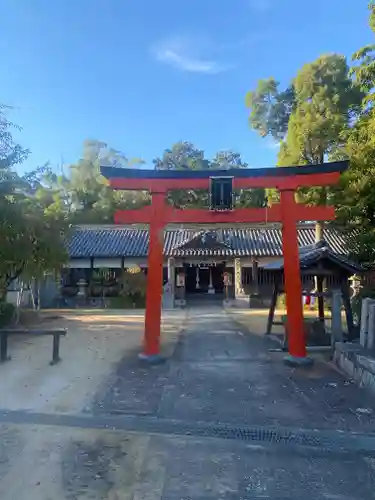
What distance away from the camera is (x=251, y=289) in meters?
25.1

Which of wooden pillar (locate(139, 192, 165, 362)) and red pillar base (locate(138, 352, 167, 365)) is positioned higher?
wooden pillar (locate(139, 192, 165, 362))

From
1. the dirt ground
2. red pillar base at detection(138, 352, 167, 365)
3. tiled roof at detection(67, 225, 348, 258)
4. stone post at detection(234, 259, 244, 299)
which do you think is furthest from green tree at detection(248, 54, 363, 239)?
red pillar base at detection(138, 352, 167, 365)

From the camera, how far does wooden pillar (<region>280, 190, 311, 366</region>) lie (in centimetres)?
873

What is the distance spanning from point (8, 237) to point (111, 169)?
144 inches

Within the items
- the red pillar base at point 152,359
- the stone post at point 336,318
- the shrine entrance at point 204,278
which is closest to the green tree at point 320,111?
the shrine entrance at point 204,278

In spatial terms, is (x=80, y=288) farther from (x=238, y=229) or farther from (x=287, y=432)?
(x=287, y=432)

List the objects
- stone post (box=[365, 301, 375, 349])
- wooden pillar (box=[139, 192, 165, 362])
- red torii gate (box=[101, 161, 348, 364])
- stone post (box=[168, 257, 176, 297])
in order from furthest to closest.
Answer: stone post (box=[168, 257, 176, 297]), wooden pillar (box=[139, 192, 165, 362]), red torii gate (box=[101, 161, 348, 364]), stone post (box=[365, 301, 375, 349])

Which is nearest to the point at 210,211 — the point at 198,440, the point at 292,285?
the point at 292,285

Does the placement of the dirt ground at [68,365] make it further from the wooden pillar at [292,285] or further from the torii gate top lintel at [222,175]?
the torii gate top lintel at [222,175]

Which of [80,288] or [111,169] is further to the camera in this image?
[80,288]

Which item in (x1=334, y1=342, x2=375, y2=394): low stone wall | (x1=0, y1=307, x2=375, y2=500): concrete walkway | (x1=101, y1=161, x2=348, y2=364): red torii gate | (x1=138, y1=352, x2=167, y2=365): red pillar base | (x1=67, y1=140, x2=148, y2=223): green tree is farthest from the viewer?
(x1=67, y1=140, x2=148, y2=223): green tree

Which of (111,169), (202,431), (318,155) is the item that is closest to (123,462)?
(202,431)

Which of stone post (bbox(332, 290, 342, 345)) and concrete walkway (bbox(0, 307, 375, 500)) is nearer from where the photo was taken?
concrete walkway (bbox(0, 307, 375, 500))

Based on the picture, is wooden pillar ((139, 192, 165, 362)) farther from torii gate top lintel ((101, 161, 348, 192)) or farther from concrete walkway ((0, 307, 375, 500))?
concrete walkway ((0, 307, 375, 500))
